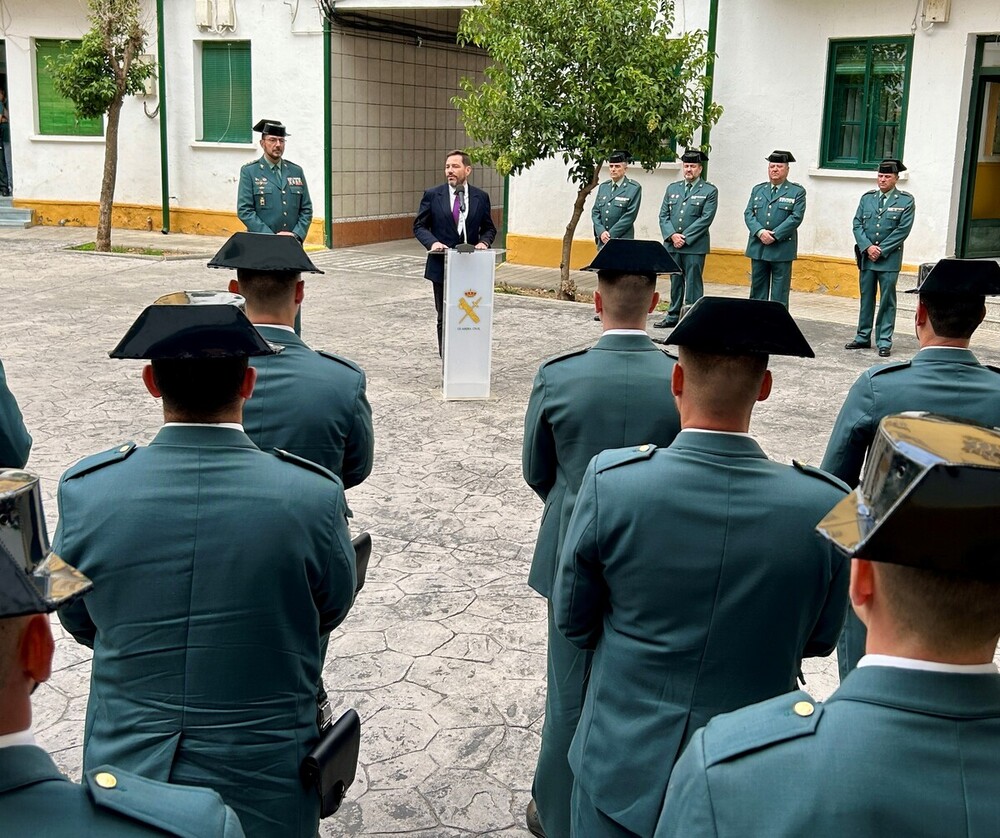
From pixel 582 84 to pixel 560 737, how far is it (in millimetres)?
11870

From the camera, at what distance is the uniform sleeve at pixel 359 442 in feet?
12.7

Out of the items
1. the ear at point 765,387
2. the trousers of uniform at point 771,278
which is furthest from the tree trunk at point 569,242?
the ear at point 765,387

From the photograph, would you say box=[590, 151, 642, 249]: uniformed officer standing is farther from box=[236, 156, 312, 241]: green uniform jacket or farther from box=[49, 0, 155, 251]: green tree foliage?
box=[49, 0, 155, 251]: green tree foliage

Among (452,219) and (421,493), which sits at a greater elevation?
(452,219)

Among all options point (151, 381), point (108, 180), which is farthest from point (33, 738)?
point (108, 180)

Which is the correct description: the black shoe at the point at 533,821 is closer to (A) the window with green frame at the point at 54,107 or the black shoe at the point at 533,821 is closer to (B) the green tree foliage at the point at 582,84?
(B) the green tree foliage at the point at 582,84

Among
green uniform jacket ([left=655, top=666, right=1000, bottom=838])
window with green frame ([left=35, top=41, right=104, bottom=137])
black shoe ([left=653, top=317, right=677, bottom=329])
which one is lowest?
black shoe ([left=653, top=317, right=677, bottom=329])

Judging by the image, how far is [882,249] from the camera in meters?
12.7

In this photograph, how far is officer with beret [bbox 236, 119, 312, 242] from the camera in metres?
11.4

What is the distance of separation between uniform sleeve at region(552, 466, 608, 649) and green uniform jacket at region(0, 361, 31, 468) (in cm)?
201

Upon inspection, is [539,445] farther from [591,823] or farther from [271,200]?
[271,200]

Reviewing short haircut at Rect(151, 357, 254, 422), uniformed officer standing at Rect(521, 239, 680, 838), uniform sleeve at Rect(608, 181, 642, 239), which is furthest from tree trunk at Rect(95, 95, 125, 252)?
short haircut at Rect(151, 357, 254, 422)

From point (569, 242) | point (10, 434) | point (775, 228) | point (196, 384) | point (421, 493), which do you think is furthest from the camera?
point (569, 242)

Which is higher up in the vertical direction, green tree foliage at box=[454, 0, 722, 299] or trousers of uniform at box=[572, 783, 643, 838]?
green tree foliage at box=[454, 0, 722, 299]
